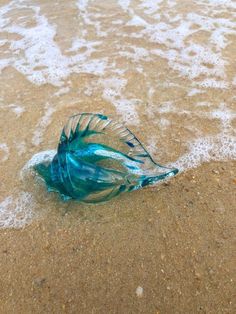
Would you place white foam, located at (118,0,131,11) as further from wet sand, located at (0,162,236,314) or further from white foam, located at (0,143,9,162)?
wet sand, located at (0,162,236,314)

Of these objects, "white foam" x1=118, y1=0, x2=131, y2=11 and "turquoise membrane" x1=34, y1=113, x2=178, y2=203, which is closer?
"turquoise membrane" x1=34, y1=113, x2=178, y2=203

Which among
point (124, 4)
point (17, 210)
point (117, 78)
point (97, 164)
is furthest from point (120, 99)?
point (124, 4)

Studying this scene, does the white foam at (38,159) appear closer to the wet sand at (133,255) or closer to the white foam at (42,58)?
the wet sand at (133,255)

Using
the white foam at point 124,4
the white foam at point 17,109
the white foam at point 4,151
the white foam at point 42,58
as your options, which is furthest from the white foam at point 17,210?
the white foam at point 124,4

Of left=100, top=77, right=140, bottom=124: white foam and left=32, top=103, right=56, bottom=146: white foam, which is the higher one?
left=32, top=103, right=56, bottom=146: white foam

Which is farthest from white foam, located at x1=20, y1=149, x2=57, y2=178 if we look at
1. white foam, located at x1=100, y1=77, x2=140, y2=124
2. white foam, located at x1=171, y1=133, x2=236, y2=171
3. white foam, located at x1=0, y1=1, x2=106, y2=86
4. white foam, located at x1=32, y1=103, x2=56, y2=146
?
white foam, located at x1=0, y1=1, x2=106, y2=86

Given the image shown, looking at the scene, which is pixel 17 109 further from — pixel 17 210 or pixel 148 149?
pixel 148 149

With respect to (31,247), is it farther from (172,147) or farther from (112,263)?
(172,147)
